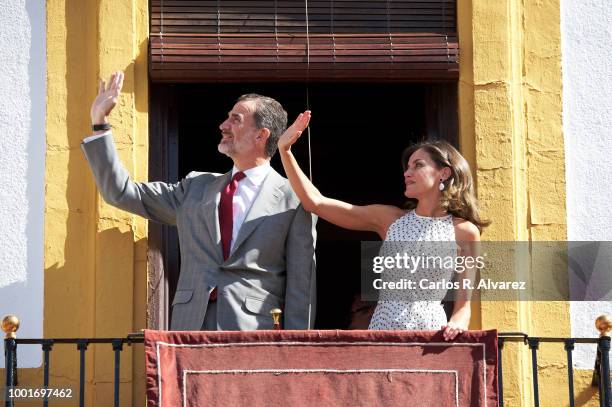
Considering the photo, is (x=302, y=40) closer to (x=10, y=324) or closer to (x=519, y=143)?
(x=519, y=143)

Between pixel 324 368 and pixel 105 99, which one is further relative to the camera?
pixel 105 99

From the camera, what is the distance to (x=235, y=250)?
7352mm

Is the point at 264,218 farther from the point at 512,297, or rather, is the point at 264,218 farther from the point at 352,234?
the point at 352,234

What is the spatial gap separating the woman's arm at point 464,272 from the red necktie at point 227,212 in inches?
40.1

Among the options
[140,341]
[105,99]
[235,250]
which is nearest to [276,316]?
[235,250]

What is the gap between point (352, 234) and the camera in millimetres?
10906

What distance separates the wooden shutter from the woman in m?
0.65

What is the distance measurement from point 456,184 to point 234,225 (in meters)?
1.02

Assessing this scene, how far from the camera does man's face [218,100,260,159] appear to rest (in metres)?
7.64

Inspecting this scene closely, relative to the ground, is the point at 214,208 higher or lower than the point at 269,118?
lower

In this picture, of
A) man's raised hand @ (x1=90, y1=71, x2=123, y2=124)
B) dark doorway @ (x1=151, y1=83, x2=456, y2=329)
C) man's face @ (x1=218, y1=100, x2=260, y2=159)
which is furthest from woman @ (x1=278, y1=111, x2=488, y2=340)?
man's raised hand @ (x1=90, y1=71, x2=123, y2=124)

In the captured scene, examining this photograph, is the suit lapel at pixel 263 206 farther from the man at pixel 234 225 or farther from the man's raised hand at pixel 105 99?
the man's raised hand at pixel 105 99

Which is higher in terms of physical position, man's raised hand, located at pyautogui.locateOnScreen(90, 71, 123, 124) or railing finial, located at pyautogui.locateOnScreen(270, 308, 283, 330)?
man's raised hand, located at pyautogui.locateOnScreen(90, 71, 123, 124)

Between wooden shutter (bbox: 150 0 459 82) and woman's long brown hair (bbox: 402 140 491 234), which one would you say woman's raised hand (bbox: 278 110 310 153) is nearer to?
woman's long brown hair (bbox: 402 140 491 234)
